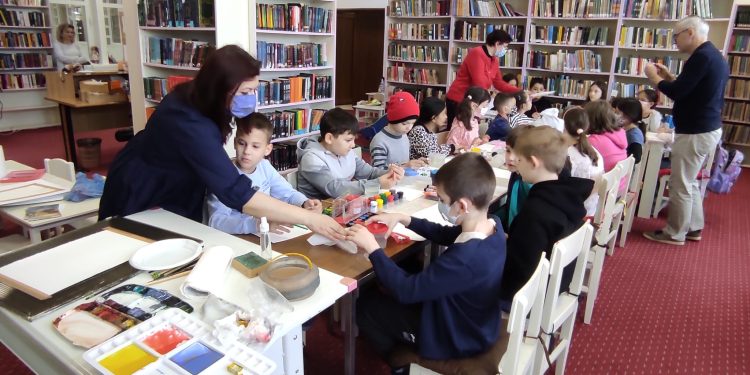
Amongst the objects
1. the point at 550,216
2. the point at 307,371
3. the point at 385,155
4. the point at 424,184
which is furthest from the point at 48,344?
the point at 385,155

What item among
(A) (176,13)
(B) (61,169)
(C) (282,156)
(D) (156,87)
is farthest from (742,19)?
(B) (61,169)

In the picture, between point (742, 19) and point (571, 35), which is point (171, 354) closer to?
point (571, 35)

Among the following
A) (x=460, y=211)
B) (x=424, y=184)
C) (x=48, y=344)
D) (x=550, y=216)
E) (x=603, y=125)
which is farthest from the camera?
(x=603, y=125)

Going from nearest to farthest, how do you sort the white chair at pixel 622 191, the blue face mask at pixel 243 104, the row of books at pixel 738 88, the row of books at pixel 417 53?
the blue face mask at pixel 243 104
the white chair at pixel 622 191
the row of books at pixel 738 88
the row of books at pixel 417 53

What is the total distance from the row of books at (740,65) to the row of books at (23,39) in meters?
9.47

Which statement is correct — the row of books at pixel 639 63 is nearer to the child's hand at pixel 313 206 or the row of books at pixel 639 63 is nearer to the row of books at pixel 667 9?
the row of books at pixel 667 9

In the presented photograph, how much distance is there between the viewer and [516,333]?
4.17ft

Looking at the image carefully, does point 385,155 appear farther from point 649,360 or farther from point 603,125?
point 649,360

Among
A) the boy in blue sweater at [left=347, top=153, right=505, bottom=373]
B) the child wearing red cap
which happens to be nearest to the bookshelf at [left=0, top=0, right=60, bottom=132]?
the child wearing red cap

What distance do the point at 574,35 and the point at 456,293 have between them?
5.90 meters

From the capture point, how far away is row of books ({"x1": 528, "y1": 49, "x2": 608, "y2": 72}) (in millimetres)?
6332

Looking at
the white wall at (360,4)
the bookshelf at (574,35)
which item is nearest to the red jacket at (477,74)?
the bookshelf at (574,35)

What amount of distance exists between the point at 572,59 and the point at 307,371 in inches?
227

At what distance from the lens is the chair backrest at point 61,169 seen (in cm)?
260
